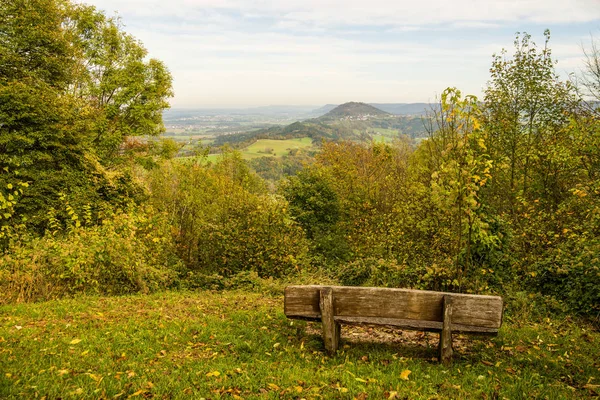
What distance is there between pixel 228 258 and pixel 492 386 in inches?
430

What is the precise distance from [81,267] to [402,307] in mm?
8350

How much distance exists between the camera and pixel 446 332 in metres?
4.58

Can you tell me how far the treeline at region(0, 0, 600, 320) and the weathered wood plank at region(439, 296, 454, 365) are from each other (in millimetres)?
1666

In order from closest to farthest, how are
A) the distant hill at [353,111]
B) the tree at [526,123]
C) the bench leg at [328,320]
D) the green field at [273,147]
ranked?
the bench leg at [328,320]
the tree at [526,123]
the green field at [273,147]
the distant hill at [353,111]

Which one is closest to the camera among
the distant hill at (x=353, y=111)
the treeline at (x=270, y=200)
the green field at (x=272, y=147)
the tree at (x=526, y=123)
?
the treeline at (x=270, y=200)

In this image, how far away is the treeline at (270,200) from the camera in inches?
318

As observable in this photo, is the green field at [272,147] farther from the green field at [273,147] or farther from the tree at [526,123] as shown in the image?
the tree at [526,123]

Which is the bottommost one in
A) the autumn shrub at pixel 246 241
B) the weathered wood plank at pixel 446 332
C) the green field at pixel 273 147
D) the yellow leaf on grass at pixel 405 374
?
the autumn shrub at pixel 246 241

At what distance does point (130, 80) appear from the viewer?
23266 mm

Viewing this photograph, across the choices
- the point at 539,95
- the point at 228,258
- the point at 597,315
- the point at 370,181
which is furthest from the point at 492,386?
the point at 370,181

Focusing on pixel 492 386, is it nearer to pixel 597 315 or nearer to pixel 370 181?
pixel 597 315

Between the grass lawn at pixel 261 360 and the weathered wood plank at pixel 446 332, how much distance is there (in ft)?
0.46

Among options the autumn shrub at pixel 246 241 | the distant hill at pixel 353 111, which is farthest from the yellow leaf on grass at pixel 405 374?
the distant hill at pixel 353 111

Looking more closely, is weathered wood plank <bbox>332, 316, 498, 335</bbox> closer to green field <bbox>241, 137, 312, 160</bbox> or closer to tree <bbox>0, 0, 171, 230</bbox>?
tree <bbox>0, 0, 171, 230</bbox>
